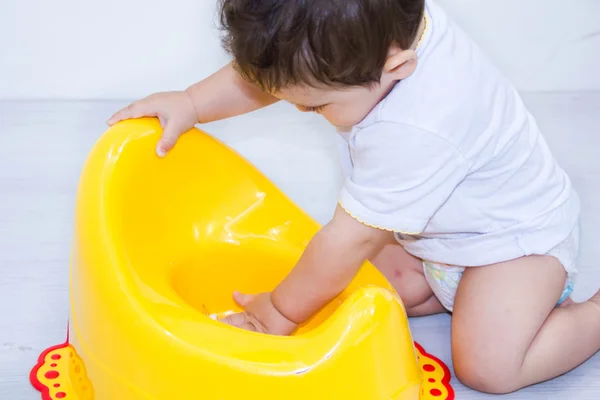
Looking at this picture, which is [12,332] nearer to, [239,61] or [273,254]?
[273,254]

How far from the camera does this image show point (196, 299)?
0.91 metres

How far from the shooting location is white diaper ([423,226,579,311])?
86 centimetres

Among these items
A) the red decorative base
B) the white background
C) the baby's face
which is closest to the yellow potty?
the red decorative base

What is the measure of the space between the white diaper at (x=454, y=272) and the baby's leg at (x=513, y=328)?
1 centimetres

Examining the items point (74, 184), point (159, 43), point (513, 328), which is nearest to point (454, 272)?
point (513, 328)

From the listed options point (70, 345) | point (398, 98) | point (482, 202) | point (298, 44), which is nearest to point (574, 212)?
point (482, 202)

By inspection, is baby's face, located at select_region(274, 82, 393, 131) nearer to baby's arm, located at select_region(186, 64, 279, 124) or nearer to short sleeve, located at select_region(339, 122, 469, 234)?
short sleeve, located at select_region(339, 122, 469, 234)

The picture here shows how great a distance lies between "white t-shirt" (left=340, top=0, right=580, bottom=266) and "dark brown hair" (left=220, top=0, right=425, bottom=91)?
65mm

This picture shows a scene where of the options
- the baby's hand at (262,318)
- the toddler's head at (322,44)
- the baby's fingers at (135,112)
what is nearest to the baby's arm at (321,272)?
the baby's hand at (262,318)

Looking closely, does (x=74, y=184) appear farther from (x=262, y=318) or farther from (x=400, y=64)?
(x=400, y=64)

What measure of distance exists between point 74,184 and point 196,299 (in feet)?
1.18

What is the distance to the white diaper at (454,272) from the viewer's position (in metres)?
0.86

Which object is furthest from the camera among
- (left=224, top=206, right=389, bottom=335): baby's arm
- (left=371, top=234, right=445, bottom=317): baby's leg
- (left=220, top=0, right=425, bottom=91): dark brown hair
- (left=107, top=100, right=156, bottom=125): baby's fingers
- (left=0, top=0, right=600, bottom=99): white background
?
(left=0, top=0, right=600, bottom=99): white background

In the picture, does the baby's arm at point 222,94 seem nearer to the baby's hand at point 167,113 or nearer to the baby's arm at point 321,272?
the baby's hand at point 167,113
